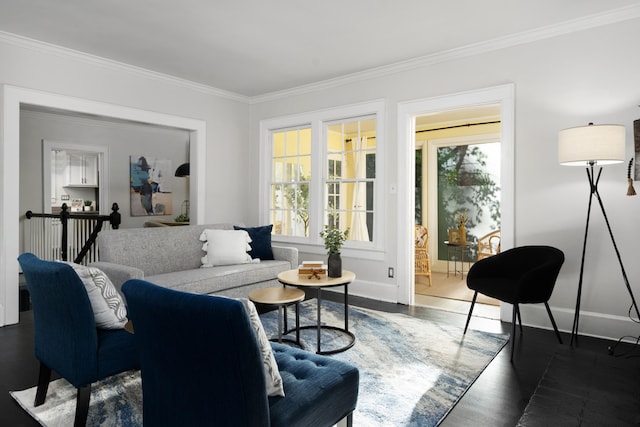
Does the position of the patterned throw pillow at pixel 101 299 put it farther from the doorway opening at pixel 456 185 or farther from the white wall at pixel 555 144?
the doorway opening at pixel 456 185

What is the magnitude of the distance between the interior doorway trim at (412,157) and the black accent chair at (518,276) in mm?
353

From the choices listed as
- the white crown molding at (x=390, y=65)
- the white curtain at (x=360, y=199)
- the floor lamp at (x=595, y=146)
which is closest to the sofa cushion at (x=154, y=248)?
the white curtain at (x=360, y=199)

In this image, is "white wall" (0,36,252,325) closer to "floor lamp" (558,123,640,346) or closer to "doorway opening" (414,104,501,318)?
"doorway opening" (414,104,501,318)

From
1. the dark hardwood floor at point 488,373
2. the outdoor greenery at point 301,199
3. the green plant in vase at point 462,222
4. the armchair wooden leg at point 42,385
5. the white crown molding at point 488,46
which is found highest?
the white crown molding at point 488,46

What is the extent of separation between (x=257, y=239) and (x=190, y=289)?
123 cm

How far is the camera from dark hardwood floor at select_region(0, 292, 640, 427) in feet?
7.22

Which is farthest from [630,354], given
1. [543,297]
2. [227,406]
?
[227,406]

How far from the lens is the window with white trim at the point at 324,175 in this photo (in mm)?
4930

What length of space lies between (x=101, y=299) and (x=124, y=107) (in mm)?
3222

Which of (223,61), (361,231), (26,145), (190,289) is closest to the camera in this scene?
(190,289)

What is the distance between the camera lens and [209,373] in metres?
1.34

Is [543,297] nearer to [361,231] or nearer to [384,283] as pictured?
[384,283]

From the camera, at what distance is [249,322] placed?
1.27 m

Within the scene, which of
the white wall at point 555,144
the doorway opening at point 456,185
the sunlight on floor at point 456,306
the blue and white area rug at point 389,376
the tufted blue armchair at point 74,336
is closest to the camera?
the tufted blue armchair at point 74,336
